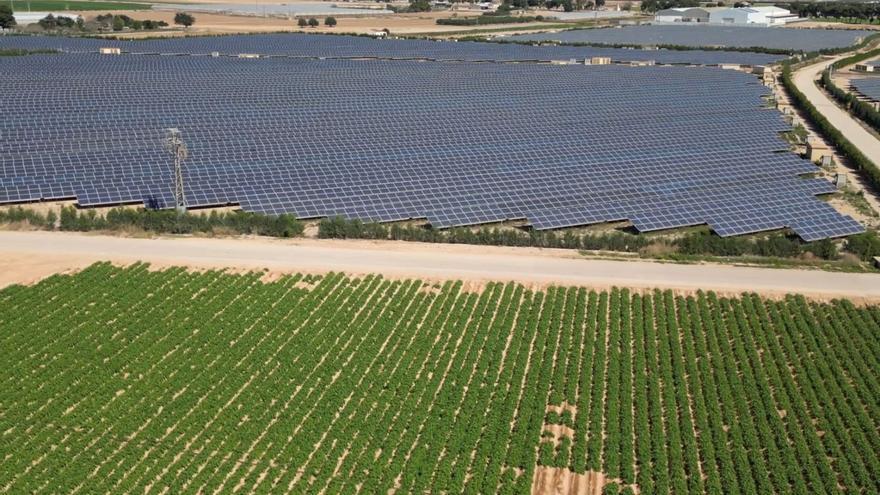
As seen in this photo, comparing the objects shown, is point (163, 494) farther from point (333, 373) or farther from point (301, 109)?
point (301, 109)

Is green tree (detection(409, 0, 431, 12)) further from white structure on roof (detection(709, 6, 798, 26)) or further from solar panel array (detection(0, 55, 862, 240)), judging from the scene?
solar panel array (detection(0, 55, 862, 240))

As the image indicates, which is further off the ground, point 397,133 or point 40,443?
point 397,133

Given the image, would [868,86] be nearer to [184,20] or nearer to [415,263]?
[415,263]

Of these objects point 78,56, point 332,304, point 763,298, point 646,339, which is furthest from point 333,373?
point 78,56

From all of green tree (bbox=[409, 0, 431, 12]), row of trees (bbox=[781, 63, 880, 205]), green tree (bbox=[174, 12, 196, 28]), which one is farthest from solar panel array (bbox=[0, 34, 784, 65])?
green tree (bbox=[409, 0, 431, 12])

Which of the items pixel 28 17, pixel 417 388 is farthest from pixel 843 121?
pixel 28 17

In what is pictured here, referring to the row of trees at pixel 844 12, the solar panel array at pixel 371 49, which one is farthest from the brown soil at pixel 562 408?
the row of trees at pixel 844 12
